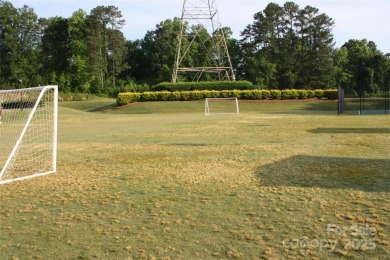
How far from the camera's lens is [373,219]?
4355 mm

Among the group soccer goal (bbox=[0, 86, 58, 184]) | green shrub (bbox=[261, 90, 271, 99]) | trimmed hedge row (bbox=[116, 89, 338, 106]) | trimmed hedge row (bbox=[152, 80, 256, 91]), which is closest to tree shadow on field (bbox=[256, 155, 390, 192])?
soccer goal (bbox=[0, 86, 58, 184])

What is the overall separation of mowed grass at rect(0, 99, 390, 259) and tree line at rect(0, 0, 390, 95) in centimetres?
5033

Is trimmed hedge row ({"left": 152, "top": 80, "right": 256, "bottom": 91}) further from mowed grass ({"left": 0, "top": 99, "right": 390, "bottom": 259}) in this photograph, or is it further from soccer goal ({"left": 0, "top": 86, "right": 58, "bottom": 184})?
mowed grass ({"left": 0, "top": 99, "right": 390, "bottom": 259})

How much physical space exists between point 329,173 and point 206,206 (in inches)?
112

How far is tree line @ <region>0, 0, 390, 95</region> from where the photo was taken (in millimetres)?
59281

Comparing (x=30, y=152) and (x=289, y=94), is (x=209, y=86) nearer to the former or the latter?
(x=289, y=94)

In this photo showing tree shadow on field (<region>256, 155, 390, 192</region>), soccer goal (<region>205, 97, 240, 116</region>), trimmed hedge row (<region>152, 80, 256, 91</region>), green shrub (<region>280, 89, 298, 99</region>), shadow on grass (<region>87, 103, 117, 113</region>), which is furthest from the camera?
trimmed hedge row (<region>152, 80, 256, 91</region>)

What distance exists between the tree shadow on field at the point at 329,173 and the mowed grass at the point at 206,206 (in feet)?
0.06

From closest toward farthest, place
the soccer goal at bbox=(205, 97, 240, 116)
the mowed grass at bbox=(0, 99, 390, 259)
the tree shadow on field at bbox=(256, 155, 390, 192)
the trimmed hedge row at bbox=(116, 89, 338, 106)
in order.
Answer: the mowed grass at bbox=(0, 99, 390, 259)
the tree shadow on field at bbox=(256, 155, 390, 192)
the soccer goal at bbox=(205, 97, 240, 116)
the trimmed hedge row at bbox=(116, 89, 338, 106)

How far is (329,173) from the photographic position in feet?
22.2

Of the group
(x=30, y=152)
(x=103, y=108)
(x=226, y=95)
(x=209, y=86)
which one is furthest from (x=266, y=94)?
(x=30, y=152)

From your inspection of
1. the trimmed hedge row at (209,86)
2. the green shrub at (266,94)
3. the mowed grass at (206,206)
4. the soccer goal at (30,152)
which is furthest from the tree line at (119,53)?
the mowed grass at (206,206)

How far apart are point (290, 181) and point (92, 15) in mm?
58483

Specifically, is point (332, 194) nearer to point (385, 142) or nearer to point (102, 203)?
point (102, 203)
